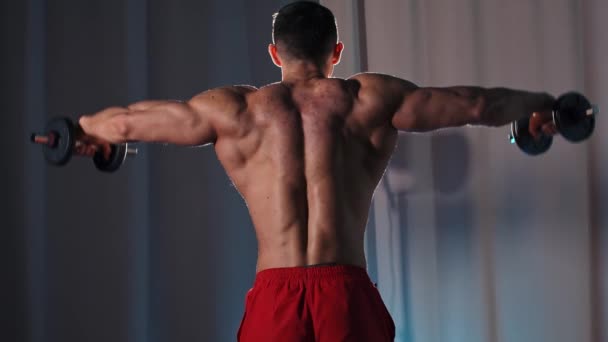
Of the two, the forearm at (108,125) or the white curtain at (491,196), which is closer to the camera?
the forearm at (108,125)

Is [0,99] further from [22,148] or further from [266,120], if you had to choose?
[266,120]

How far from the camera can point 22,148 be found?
2.55 meters

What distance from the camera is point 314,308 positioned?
1.60 m

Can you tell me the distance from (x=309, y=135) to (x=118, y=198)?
1188 millimetres

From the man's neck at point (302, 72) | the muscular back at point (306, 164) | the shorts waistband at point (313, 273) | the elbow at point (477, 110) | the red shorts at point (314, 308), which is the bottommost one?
the red shorts at point (314, 308)

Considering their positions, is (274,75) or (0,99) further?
(274,75)

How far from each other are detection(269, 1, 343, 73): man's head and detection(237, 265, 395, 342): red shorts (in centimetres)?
54

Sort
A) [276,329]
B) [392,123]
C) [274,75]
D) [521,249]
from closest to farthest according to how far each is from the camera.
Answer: [276,329], [392,123], [521,249], [274,75]

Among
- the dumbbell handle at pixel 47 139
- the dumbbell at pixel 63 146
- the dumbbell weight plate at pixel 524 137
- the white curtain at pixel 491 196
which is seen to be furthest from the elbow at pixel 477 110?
the dumbbell handle at pixel 47 139

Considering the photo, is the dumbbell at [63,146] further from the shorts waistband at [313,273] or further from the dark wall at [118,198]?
the dark wall at [118,198]

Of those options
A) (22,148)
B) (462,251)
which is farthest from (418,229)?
(22,148)

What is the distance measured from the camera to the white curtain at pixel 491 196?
2.37 metres

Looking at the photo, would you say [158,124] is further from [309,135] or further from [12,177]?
[12,177]

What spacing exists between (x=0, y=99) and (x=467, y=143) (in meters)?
1.68
